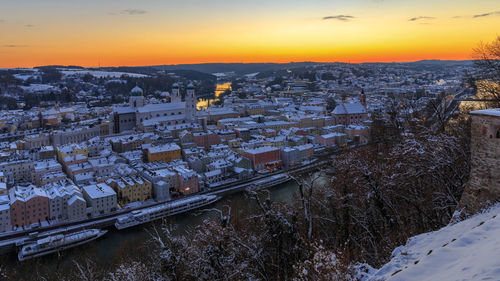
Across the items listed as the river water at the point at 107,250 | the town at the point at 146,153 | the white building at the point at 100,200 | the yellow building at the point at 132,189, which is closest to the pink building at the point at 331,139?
the town at the point at 146,153

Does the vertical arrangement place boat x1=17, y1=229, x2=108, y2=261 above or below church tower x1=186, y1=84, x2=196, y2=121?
below

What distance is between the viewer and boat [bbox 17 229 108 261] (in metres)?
6.08

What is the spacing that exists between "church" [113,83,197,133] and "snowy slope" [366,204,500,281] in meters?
13.8

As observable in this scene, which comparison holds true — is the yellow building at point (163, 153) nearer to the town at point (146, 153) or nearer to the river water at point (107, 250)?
the town at point (146, 153)

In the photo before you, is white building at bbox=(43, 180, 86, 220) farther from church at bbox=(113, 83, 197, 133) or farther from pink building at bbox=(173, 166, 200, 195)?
church at bbox=(113, 83, 197, 133)

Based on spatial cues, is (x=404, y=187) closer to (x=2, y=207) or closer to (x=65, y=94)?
(x=2, y=207)

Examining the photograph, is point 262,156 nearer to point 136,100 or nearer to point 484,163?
point 136,100

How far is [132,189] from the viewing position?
832 cm

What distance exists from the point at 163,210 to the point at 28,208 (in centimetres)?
253

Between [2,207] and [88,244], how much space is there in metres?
1.86

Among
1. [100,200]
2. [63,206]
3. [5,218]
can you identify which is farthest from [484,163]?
[5,218]

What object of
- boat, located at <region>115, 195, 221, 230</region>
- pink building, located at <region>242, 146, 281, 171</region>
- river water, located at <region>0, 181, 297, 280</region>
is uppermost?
pink building, located at <region>242, 146, 281, 171</region>

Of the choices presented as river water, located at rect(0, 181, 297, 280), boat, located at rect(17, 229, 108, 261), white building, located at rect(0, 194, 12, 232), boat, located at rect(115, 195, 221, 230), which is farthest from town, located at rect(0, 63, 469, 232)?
river water, located at rect(0, 181, 297, 280)

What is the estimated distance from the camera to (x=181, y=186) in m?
8.86
